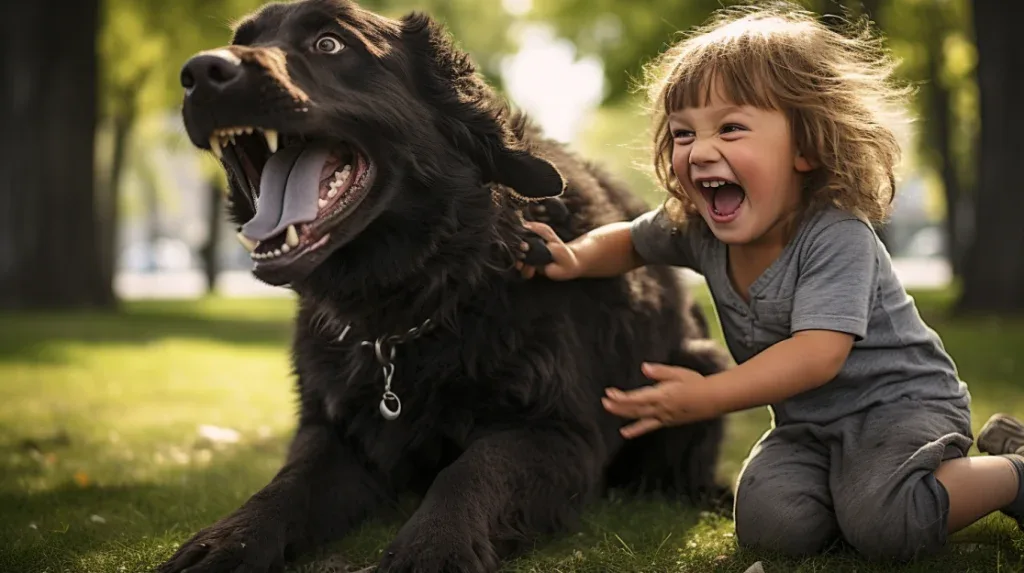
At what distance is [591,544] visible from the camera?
3.24 metres

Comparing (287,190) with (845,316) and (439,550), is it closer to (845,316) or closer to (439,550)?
(439,550)

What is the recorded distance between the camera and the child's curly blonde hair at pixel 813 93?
10.5 ft

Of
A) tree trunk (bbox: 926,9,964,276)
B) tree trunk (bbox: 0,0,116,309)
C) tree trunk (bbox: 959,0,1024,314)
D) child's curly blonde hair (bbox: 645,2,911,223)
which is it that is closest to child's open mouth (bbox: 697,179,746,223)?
child's curly blonde hair (bbox: 645,2,911,223)

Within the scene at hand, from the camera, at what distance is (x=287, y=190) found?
10.4 feet

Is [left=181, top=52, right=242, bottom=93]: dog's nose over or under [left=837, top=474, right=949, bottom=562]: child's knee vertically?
over

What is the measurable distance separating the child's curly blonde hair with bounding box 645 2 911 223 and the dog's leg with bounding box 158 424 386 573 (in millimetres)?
1486

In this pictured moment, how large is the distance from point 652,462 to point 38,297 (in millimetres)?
13374

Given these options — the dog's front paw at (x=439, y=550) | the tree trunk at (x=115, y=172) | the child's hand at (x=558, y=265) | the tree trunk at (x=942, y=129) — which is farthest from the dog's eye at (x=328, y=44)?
the tree trunk at (x=115, y=172)

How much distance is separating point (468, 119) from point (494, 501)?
137 cm

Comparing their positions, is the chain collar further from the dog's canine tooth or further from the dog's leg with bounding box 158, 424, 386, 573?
the dog's canine tooth

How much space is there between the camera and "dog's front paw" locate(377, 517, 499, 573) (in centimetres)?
271

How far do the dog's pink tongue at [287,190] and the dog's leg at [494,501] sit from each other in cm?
92

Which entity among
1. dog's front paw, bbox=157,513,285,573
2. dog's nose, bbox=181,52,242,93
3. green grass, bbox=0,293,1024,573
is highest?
dog's nose, bbox=181,52,242,93

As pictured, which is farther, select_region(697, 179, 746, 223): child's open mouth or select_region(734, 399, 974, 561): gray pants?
select_region(697, 179, 746, 223): child's open mouth
